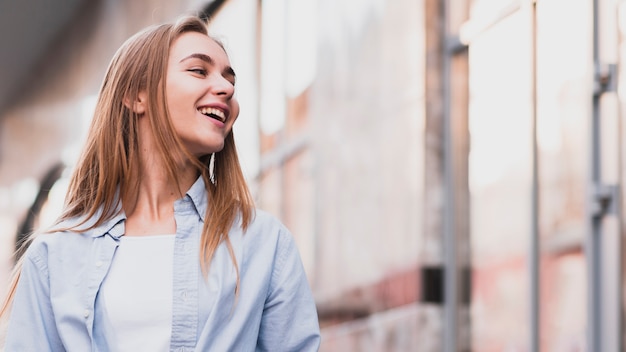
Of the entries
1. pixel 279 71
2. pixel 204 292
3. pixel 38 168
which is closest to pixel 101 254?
pixel 204 292

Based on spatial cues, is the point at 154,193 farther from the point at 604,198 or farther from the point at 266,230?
the point at 604,198

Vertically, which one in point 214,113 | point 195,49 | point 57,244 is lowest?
point 57,244

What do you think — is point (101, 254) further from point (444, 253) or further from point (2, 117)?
point (2, 117)

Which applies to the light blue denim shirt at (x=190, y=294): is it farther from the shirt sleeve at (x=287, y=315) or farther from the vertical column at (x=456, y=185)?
the vertical column at (x=456, y=185)

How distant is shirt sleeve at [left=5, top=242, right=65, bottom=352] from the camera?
197 cm

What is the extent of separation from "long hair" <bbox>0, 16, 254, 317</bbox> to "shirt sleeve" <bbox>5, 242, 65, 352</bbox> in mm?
104

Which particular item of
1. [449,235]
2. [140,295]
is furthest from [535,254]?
[140,295]

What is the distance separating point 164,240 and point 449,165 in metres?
2.90

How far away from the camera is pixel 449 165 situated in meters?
4.78

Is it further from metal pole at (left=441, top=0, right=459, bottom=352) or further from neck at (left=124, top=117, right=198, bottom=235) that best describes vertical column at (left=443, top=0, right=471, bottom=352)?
neck at (left=124, top=117, right=198, bottom=235)

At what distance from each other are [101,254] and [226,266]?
224 millimetres

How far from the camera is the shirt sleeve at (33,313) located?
197cm

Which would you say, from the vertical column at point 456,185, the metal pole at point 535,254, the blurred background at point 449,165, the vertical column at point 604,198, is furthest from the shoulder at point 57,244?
the vertical column at point 456,185

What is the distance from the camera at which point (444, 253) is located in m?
4.80
